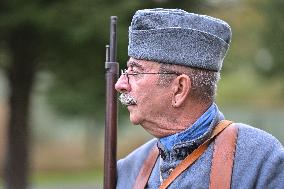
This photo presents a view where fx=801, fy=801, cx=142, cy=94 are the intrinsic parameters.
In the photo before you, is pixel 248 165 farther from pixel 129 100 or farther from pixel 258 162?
pixel 129 100

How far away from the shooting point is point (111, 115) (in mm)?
3221

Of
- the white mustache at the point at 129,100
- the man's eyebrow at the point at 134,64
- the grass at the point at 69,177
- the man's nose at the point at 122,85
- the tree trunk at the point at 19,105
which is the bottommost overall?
the grass at the point at 69,177

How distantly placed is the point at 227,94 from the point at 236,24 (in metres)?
16.3

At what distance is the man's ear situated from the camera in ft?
9.42

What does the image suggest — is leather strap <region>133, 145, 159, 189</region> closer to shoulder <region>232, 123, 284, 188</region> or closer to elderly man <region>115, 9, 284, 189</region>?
elderly man <region>115, 9, 284, 189</region>

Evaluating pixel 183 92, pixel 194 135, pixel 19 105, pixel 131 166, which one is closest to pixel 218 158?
pixel 194 135

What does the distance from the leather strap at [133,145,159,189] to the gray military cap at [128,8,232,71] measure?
0.45m

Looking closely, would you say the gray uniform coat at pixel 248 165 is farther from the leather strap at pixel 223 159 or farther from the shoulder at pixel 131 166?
the shoulder at pixel 131 166

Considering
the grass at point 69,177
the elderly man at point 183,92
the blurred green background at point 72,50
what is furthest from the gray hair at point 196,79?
the grass at point 69,177

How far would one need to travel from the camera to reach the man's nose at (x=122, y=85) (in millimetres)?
2922

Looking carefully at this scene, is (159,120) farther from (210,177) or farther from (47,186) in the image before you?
(47,186)

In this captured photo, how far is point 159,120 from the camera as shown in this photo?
9.56 ft

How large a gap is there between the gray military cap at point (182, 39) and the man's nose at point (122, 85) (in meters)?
0.11

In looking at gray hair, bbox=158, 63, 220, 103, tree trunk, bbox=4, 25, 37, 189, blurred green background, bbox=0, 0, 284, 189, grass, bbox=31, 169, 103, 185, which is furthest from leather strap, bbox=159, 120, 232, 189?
grass, bbox=31, 169, 103, 185
